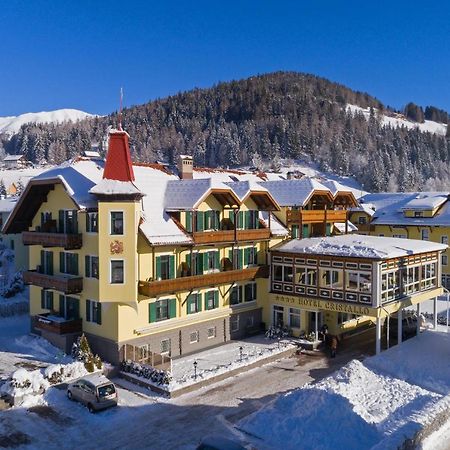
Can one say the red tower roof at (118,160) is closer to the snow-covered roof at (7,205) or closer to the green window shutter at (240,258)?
the green window shutter at (240,258)

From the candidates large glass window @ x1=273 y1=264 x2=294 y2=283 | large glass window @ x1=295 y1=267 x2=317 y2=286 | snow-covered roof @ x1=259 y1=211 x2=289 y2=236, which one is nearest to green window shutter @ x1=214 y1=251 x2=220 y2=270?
large glass window @ x1=273 y1=264 x2=294 y2=283

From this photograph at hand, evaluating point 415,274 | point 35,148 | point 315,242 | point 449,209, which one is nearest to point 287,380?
point 315,242

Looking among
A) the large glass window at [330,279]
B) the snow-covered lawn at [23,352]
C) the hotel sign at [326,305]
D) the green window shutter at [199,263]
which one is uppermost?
the green window shutter at [199,263]

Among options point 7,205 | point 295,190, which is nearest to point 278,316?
point 295,190

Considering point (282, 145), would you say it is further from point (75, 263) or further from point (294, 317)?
point (75, 263)

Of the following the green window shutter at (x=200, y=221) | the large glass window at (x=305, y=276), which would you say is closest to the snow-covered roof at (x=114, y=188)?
the green window shutter at (x=200, y=221)

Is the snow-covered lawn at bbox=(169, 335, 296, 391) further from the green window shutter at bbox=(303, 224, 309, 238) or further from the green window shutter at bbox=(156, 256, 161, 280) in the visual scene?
the green window shutter at bbox=(303, 224, 309, 238)
